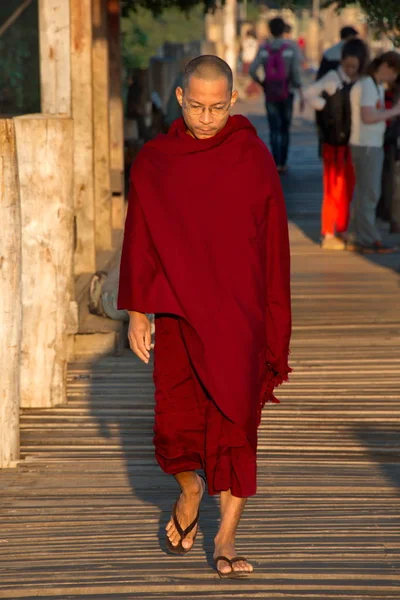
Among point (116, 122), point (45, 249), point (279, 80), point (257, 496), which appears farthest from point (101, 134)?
point (279, 80)

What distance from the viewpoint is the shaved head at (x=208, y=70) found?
5.02 m

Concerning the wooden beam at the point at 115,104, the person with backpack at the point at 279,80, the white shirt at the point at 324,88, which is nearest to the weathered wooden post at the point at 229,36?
the person with backpack at the point at 279,80

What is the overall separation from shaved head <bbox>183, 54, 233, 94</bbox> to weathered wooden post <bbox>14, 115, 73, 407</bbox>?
2.66m

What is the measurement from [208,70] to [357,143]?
7.60 m

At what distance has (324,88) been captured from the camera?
40.6 ft

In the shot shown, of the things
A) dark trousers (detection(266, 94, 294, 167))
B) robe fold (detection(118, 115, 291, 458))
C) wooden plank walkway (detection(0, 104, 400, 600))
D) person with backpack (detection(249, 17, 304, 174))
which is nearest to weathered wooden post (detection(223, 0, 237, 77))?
person with backpack (detection(249, 17, 304, 174))

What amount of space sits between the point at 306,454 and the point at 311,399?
41.8 inches

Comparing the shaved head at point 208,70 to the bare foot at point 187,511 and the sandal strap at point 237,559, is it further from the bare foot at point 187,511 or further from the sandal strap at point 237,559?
the sandal strap at point 237,559

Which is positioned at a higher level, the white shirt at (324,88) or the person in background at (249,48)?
the white shirt at (324,88)

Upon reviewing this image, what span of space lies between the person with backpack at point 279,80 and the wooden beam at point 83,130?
26.4 ft

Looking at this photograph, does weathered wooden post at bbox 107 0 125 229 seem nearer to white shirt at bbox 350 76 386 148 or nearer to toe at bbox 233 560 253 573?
white shirt at bbox 350 76 386 148

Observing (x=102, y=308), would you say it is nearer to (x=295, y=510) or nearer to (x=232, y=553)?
(x=295, y=510)

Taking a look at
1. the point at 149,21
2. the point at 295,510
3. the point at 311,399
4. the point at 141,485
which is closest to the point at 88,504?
the point at 141,485

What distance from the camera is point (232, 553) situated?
5160mm
